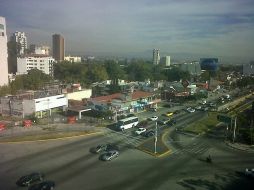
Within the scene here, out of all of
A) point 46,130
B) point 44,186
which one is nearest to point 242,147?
point 44,186

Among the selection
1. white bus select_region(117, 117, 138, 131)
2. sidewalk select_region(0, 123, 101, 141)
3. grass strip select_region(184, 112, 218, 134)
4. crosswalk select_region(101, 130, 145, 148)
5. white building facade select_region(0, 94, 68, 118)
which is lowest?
crosswalk select_region(101, 130, 145, 148)

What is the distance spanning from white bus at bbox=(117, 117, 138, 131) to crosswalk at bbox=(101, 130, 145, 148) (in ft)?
3.84

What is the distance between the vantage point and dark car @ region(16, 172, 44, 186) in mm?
19609

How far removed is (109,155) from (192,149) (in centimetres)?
907

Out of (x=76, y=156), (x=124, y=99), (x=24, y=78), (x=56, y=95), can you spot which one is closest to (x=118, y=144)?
(x=76, y=156)

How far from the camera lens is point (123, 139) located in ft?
103

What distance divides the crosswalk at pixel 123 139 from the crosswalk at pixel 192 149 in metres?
4.32

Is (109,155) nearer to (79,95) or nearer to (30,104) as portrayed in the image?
(30,104)

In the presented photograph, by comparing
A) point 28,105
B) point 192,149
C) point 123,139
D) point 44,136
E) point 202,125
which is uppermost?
point 28,105

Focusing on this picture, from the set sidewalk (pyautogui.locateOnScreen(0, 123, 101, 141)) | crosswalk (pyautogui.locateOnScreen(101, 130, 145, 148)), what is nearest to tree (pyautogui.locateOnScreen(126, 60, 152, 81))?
sidewalk (pyautogui.locateOnScreen(0, 123, 101, 141))

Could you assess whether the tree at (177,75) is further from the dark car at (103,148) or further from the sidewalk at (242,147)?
the dark car at (103,148)

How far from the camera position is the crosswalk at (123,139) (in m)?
29.9

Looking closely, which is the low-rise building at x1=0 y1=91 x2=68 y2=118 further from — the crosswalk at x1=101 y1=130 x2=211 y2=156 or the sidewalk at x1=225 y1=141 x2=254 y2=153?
the sidewalk at x1=225 y1=141 x2=254 y2=153

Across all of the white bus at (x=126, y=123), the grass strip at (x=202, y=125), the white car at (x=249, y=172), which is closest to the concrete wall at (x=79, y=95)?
the white bus at (x=126, y=123)
